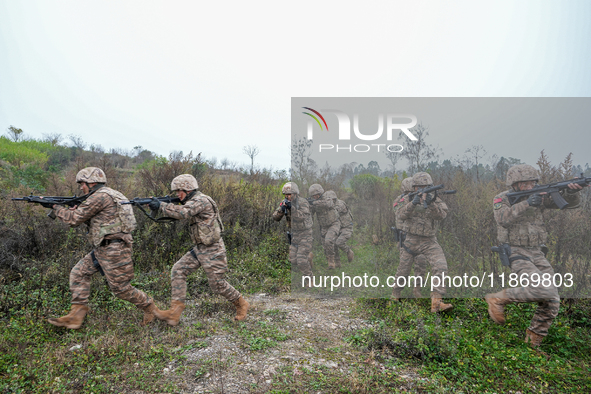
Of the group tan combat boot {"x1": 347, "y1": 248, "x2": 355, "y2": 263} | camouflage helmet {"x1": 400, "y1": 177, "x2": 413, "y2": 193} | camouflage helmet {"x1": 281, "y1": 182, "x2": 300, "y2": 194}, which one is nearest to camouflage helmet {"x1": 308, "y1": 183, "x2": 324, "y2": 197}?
camouflage helmet {"x1": 281, "y1": 182, "x2": 300, "y2": 194}

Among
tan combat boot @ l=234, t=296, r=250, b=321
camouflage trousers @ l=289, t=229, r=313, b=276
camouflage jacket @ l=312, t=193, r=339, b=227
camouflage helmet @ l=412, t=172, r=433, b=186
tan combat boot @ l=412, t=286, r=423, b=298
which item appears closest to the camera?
tan combat boot @ l=234, t=296, r=250, b=321

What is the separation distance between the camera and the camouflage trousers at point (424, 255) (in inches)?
194

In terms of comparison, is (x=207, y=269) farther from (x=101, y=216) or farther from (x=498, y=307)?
(x=498, y=307)

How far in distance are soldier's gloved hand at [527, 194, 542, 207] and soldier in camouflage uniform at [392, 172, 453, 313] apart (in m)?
1.20

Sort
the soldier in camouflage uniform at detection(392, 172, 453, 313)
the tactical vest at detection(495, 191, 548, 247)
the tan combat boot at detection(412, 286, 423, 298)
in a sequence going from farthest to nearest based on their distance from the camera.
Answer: the tan combat boot at detection(412, 286, 423, 298) < the soldier in camouflage uniform at detection(392, 172, 453, 313) < the tactical vest at detection(495, 191, 548, 247)

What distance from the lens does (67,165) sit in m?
14.5

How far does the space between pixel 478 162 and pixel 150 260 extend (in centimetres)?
659

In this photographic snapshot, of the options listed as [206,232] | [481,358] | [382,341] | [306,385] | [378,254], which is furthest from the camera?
[378,254]

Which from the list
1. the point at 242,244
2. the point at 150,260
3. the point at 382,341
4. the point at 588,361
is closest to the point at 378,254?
the point at 382,341

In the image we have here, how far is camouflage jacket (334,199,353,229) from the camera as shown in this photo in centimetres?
741

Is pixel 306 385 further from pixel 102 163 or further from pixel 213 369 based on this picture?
pixel 102 163

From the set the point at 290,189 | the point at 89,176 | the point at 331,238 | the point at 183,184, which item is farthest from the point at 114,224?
the point at 331,238

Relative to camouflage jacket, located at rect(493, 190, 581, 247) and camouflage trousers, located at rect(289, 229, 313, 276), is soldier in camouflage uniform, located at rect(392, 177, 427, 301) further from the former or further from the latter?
camouflage trousers, located at rect(289, 229, 313, 276)

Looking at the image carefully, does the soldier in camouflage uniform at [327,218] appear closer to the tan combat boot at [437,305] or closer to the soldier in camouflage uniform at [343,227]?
the soldier in camouflage uniform at [343,227]
